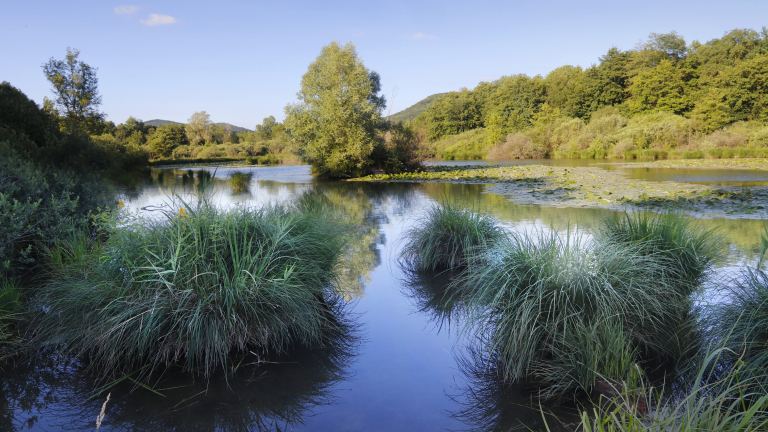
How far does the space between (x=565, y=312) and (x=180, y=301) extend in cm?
254

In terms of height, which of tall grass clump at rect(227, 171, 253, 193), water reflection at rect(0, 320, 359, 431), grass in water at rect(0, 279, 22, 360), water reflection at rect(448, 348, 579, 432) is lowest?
water reflection at rect(448, 348, 579, 432)

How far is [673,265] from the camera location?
371 centimetres

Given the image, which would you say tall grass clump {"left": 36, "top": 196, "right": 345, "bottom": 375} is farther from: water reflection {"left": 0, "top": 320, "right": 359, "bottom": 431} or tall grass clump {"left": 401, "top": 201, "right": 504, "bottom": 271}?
tall grass clump {"left": 401, "top": 201, "right": 504, "bottom": 271}

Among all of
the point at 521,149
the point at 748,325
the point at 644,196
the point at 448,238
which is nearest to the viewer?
the point at 748,325

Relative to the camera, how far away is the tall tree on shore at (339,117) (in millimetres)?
19812

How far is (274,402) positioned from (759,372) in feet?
8.62

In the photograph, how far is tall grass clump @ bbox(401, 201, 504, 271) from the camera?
201 inches

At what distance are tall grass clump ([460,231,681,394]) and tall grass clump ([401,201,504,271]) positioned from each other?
5.99 ft

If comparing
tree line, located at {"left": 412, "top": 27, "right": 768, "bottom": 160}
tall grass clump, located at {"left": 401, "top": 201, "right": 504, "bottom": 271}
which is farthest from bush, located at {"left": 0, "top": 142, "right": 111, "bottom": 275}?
tree line, located at {"left": 412, "top": 27, "right": 768, "bottom": 160}

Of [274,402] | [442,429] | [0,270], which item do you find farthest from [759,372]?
[0,270]

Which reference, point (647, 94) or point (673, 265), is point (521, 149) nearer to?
point (647, 94)

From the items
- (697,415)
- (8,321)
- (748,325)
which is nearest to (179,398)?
(8,321)

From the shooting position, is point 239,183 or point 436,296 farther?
point 239,183

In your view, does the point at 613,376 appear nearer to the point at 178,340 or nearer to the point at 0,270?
the point at 178,340
